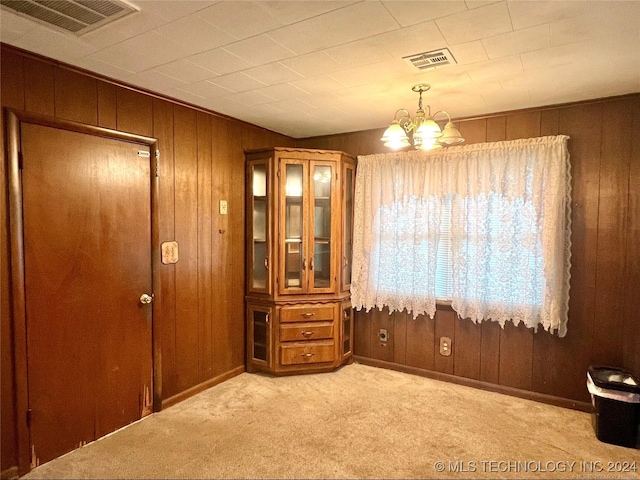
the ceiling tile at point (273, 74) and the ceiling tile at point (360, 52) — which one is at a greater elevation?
the ceiling tile at point (273, 74)

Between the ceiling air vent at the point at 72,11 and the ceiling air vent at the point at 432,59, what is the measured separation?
145cm

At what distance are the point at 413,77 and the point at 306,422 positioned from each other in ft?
8.20

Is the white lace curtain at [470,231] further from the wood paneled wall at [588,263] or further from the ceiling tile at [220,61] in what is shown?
the ceiling tile at [220,61]

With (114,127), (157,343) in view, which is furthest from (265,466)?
(114,127)

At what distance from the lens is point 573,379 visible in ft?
9.93

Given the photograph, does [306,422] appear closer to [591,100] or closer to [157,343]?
[157,343]

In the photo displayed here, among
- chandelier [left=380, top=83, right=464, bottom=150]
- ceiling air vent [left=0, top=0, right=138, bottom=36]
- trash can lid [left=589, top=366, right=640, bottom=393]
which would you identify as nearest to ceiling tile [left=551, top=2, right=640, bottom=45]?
chandelier [left=380, top=83, right=464, bottom=150]

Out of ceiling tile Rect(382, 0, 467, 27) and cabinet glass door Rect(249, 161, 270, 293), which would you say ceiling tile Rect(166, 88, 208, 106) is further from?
ceiling tile Rect(382, 0, 467, 27)

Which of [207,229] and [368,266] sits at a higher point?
[207,229]

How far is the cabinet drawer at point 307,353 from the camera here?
3578 millimetres

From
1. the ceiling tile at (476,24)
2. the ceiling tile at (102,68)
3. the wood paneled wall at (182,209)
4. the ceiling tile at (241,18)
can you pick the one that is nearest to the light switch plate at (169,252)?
the wood paneled wall at (182,209)

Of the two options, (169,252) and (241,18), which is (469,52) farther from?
(169,252)

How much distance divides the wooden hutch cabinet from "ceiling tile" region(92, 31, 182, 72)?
139cm

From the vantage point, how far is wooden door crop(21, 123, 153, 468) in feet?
7.29
